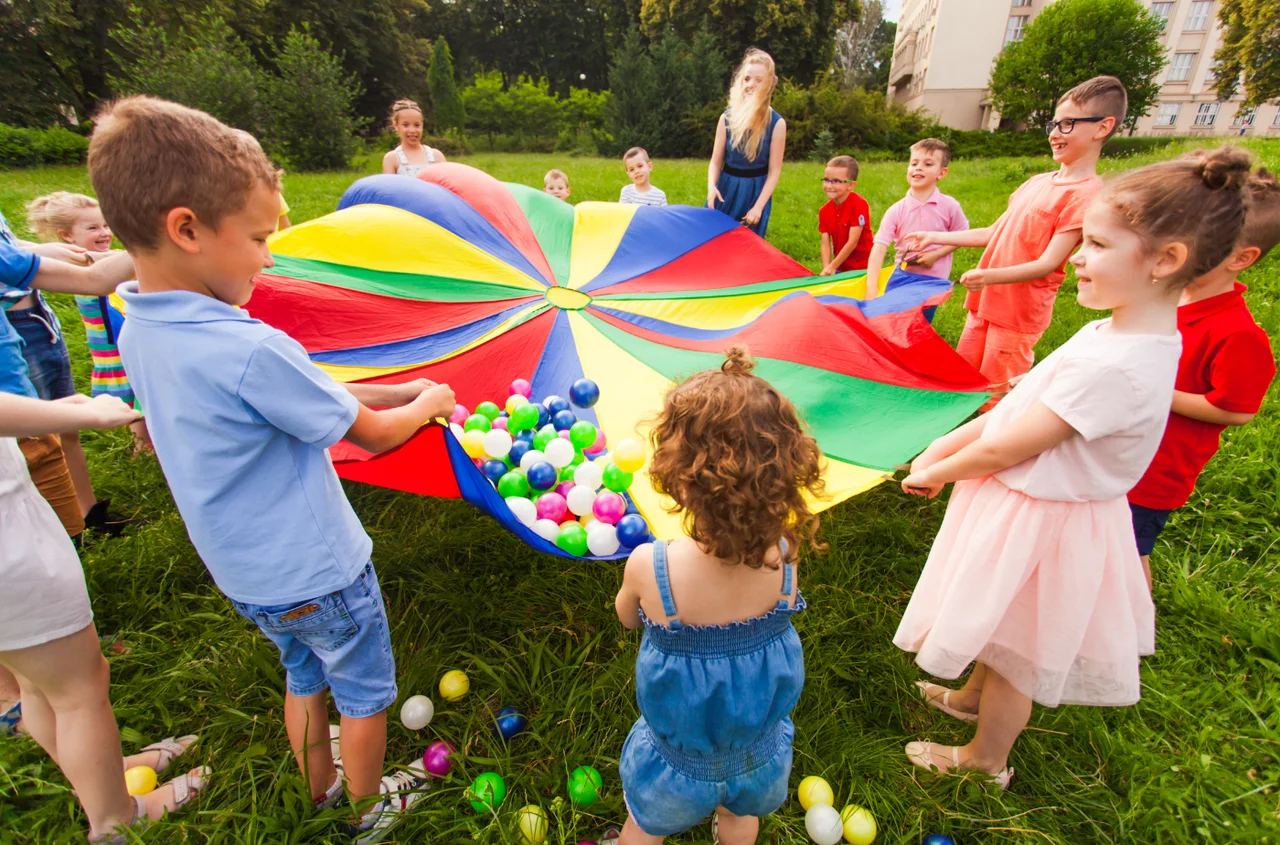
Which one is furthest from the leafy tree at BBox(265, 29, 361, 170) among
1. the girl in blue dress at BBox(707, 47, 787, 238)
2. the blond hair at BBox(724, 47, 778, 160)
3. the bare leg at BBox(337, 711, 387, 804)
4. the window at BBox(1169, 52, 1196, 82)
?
the window at BBox(1169, 52, 1196, 82)

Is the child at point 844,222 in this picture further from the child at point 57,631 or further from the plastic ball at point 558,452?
the child at point 57,631

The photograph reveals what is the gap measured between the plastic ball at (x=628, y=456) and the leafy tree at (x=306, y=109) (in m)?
12.5

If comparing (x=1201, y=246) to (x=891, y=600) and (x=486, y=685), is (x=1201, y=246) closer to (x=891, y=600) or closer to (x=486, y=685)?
(x=891, y=600)

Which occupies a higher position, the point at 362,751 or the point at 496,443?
the point at 496,443

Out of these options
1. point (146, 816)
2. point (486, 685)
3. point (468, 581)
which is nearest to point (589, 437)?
point (468, 581)

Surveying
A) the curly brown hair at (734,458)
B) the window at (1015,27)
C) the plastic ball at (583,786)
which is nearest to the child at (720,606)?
the curly brown hair at (734,458)

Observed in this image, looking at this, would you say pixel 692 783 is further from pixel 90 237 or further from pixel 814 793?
pixel 90 237

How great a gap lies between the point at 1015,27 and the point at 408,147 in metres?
32.9

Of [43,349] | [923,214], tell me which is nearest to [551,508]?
[43,349]

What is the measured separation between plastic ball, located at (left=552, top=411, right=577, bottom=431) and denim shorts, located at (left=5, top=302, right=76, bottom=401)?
174 cm

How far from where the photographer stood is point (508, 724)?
183 centimetres

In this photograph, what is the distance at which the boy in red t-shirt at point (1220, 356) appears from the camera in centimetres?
159

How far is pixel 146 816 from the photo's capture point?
1.51 meters

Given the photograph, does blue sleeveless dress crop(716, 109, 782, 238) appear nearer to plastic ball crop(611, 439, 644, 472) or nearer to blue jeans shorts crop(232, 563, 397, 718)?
plastic ball crop(611, 439, 644, 472)
